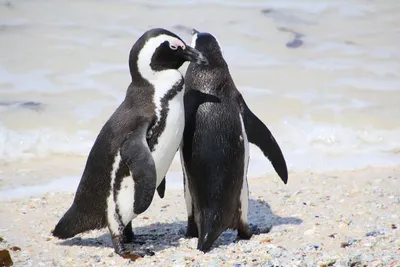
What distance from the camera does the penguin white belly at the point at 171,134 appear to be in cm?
436

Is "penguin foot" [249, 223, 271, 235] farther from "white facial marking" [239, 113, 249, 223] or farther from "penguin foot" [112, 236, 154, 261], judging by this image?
"penguin foot" [112, 236, 154, 261]

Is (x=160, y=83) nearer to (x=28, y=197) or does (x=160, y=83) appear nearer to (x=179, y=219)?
(x=179, y=219)

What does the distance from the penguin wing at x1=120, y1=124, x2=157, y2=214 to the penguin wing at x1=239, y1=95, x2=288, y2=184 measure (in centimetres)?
79

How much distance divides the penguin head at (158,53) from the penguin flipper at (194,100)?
0.69ft

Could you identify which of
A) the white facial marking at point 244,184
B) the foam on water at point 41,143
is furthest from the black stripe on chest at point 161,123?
the foam on water at point 41,143

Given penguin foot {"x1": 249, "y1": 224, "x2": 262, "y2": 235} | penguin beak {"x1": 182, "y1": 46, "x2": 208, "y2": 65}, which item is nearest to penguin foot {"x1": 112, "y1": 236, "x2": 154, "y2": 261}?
penguin foot {"x1": 249, "y1": 224, "x2": 262, "y2": 235}

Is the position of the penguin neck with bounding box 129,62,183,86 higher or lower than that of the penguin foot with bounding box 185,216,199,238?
higher

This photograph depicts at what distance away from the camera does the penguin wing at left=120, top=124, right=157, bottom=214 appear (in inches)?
163

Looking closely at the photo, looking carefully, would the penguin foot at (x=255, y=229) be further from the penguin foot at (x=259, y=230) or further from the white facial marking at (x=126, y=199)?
the white facial marking at (x=126, y=199)

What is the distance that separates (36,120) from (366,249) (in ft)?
15.3

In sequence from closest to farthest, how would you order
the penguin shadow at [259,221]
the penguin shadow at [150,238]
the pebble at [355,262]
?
the pebble at [355,262] → the penguin shadow at [150,238] → the penguin shadow at [259,221]

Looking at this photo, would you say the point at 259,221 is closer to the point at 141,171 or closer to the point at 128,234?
the point at 128,234

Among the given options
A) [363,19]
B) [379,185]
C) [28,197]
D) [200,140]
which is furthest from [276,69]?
[200,140]

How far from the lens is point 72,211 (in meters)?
4.71
